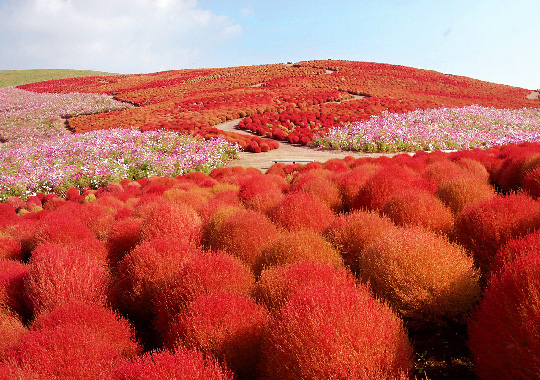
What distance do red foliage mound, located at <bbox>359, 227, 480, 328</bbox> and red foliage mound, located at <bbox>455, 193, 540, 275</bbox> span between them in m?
0.63

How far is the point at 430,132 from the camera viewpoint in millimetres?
19469

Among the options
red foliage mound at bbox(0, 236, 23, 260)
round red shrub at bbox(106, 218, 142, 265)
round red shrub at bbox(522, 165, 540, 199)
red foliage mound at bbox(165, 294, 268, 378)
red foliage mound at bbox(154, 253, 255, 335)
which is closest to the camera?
red foliage mound at bbox(165, 294, 268, 378)

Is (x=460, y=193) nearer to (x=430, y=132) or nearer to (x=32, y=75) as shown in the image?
(x=430, y=132)

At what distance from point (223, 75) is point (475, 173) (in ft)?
169

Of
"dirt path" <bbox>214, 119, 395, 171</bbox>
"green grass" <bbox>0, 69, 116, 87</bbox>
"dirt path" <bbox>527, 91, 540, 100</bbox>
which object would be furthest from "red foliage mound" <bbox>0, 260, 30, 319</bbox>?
"green grass" <bbox>0, 69, 116, 87</bbox>

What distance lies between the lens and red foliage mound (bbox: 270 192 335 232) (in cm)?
516

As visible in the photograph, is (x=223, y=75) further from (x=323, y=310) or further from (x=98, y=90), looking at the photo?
(x=323, y=310)

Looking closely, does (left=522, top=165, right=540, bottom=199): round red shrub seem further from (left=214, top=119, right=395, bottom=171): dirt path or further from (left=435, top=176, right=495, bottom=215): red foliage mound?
(left=214, top=119, right=395, bottom=171): dirt path

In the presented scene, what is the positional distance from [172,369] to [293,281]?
4.06 feet

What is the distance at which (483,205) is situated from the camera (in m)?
4.23

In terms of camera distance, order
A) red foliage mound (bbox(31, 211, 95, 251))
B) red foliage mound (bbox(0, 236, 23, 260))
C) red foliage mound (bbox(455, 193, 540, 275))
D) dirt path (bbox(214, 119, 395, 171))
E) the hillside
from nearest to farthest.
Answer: red foliage mound (bbox(455, 193, 540, 275)) < red foliage mound (bbox(31, 211, 95, 251)) < red foliage mound (bbox(0, 236, 23, 260)) < dirt path (bbox(214, 119, 395, 171)) < the hillside

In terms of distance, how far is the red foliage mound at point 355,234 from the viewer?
14.6ft

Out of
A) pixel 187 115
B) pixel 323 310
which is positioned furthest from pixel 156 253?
pixel 187 115

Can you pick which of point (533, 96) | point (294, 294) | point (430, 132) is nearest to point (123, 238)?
point (294, 294)
